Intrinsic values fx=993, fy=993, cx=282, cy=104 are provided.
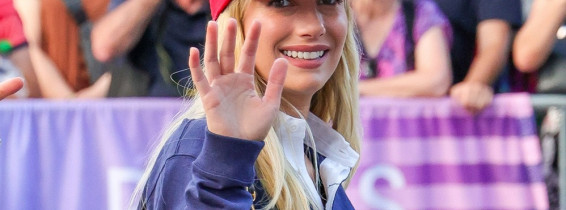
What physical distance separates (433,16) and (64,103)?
1.62 metres

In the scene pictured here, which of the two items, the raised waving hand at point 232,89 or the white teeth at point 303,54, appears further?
the white teeth at point 303,54

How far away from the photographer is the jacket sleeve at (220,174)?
1.73 metres

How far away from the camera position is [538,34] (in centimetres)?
422

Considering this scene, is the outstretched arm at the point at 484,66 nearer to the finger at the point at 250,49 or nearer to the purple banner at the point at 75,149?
the purple banner at the point at 75,149

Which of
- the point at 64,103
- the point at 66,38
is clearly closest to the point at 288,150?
the point at 64,103

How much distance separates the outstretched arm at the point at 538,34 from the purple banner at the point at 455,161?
224 millimetres

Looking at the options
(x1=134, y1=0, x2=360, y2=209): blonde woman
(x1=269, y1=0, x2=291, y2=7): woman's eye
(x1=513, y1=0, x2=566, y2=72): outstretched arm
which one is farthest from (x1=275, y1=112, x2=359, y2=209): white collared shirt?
(x1=513, y1=0, x2=566, y2=72): outstretched arm

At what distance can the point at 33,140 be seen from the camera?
409 cm

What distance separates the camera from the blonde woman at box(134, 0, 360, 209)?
1.75m

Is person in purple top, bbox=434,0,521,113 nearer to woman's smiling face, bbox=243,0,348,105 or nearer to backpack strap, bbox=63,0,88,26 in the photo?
backpack strap, bbox=63,0,88,26

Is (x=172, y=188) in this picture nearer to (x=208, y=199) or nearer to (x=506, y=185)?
(x=208, y=199)

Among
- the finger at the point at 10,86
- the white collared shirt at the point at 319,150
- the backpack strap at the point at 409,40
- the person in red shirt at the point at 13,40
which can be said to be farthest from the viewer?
the person in red shirt at the point at 13,40

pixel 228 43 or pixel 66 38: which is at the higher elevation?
pixel 228 43

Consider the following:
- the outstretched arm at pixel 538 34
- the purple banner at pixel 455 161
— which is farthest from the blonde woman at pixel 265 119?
the outstretched arm at pixel 538 34
